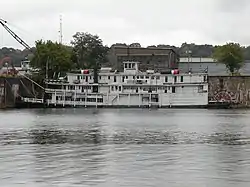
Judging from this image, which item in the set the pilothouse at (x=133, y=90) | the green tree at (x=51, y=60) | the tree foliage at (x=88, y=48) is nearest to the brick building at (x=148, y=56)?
the tree foliage at (x=88, y=48)

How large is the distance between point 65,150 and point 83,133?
15.0 metres

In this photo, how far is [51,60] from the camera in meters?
130

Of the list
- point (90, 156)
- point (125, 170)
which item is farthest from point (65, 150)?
point (125, 170)

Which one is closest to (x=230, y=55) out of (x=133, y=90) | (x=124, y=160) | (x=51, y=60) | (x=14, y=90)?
(x=133, y=90)

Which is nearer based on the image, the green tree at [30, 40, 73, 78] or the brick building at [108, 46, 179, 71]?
the green tree at [30, 40, 73, 78]

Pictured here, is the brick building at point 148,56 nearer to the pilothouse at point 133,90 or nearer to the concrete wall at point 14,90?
the pilothouse at point 133,90

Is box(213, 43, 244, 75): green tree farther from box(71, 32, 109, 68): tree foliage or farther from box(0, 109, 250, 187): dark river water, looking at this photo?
box(0, 109, 250, 187): dark river water

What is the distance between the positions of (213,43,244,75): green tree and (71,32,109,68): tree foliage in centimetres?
3147

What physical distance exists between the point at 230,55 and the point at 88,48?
127 feet

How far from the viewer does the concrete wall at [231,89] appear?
12888 cm

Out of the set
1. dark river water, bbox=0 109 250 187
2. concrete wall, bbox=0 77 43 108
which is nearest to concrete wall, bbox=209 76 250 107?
A: concrete wall, bbox=0 77 43 108

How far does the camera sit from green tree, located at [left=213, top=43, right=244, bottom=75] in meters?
144

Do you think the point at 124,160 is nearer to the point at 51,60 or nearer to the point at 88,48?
the point at 51,60

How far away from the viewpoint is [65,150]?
35781mm
